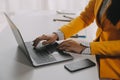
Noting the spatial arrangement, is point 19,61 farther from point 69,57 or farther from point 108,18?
point 108,18

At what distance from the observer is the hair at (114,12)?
93 centimetres

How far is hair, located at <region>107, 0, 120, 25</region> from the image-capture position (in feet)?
3.05

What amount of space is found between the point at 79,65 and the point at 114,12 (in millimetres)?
305

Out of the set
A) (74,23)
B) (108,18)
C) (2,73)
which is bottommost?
(2,73)

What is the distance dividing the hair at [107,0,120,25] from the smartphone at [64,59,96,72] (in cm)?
23

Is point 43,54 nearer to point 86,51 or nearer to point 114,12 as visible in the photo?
point 86,51

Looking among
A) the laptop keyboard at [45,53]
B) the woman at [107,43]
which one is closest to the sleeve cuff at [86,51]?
the woman at [107,43]

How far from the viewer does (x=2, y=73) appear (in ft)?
3.12

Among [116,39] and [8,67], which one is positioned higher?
[116,39]

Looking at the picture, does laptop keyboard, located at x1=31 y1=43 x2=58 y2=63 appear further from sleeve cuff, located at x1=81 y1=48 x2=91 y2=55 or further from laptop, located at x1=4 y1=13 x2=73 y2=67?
sleeve cuff, located at x1=81 y1=48 x2=91 y2=55

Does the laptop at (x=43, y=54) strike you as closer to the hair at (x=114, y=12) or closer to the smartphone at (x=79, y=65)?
the smartphone at (x=79, y=65)

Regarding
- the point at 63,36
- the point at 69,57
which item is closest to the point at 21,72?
the point at 69,57

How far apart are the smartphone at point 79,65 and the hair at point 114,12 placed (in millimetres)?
232

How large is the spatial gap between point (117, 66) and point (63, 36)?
1.35 feet
